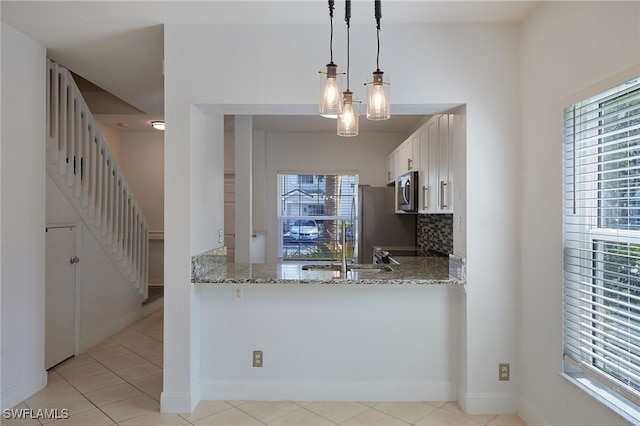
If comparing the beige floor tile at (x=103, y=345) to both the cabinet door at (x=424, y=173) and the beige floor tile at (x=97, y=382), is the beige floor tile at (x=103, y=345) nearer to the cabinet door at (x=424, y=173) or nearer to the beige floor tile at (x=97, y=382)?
the beige floor tile at (x=97, y=382)

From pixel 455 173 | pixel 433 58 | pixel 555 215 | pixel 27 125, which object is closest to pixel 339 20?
pixel 433 58

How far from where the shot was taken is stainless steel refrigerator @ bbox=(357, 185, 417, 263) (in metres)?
5.71

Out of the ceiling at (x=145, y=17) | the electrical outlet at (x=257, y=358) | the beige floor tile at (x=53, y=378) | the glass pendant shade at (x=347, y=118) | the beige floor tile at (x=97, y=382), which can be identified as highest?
the ceiling at (x=145, y=17)

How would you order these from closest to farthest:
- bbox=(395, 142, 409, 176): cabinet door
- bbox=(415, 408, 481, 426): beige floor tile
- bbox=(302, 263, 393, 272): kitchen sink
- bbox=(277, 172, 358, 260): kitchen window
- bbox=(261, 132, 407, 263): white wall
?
1. bbox=(415, 408, 481, 426): beige floor tile
2. bbox=(302, 263, 393, 272): kitchen sink
3. bbox=(395, 142, 409, 176): cabinet door
4. bbox=(261, 132, 407, 263): white wall
5. bbox=(277, 172, 358, 260): kitchen window

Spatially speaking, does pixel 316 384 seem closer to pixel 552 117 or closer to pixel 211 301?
pixel 211 301

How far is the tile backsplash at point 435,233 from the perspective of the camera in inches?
Result: 171

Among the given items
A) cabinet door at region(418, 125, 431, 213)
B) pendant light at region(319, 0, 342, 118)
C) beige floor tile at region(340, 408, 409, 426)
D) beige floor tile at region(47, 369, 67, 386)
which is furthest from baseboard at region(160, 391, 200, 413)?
cabinet door at region(418, 125, 431, 213)

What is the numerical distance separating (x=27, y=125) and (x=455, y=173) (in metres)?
2.96

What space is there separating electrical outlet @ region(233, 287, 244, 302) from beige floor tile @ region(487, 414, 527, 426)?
173cm

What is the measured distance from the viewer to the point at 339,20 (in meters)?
2.65

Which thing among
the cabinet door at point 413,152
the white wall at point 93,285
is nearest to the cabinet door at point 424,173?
the cabinet door at point 413,152

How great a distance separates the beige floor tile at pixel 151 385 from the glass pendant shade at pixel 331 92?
7.59 feet

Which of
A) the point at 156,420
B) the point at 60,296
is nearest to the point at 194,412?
the point at 156,420

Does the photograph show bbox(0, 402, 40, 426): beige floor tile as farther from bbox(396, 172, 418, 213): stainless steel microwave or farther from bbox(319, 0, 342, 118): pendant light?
bbox(396, 172, 418, 213): stainless steel microwave
